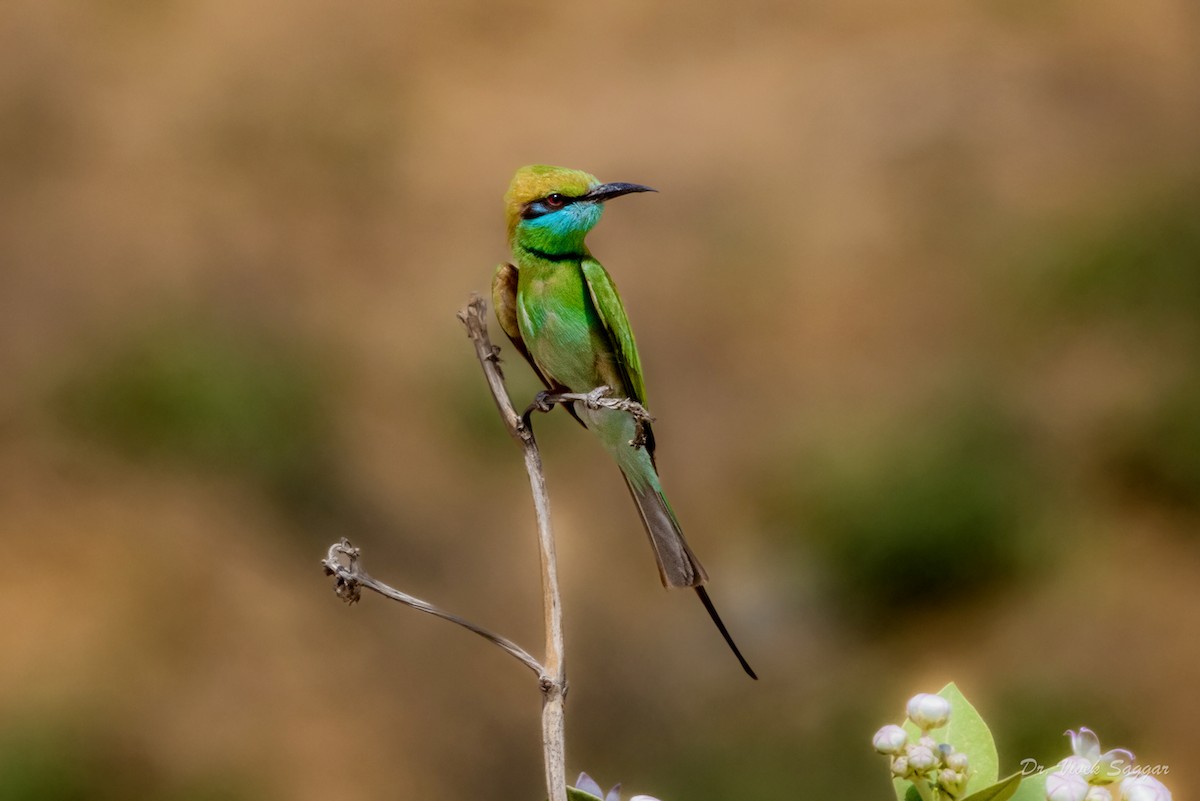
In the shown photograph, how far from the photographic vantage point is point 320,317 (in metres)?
7.34

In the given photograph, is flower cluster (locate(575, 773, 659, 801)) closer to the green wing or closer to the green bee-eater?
the green bee-eater

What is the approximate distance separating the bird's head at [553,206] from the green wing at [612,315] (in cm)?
5

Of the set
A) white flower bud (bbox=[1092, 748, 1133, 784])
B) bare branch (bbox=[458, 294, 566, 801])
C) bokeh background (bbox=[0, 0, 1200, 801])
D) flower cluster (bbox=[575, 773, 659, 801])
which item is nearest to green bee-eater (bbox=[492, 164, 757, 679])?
bare branch (bbox=[458, 294, 566, 801])

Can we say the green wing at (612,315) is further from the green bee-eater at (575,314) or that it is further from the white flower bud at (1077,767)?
the white flower bud at (1077,767)

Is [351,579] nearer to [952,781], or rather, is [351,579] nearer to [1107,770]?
[952,781]

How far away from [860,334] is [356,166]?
3457mm

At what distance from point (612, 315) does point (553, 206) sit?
206 millimetres

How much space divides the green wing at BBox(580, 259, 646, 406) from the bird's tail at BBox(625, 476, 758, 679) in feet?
0.67

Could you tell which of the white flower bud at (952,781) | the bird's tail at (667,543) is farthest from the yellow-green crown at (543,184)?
the white flower bud at (952,781)

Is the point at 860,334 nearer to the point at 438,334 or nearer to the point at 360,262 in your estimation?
the point at 438,334

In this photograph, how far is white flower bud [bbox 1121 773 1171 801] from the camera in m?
1.08

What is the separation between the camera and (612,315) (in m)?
2.12

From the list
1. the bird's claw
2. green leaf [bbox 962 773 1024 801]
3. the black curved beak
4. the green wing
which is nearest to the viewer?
green leaf [bbox 962 773 1024 801]

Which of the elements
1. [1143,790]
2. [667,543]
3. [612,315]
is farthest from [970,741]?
[612,315]
